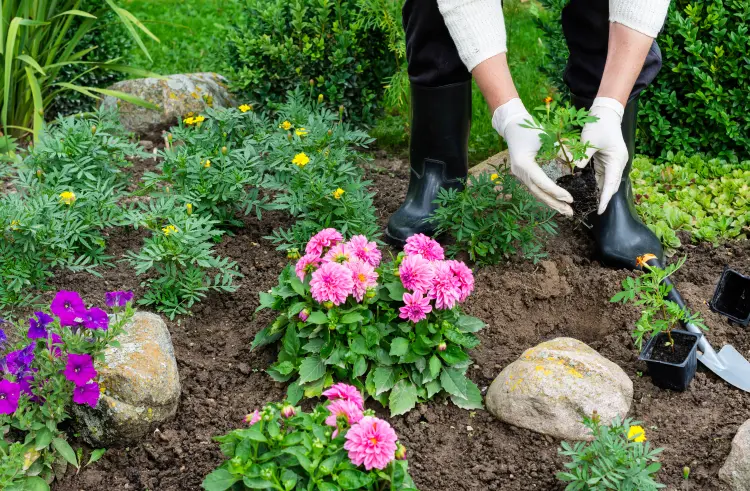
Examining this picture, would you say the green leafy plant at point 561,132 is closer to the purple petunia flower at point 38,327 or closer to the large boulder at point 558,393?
the large boulder at point 558,393

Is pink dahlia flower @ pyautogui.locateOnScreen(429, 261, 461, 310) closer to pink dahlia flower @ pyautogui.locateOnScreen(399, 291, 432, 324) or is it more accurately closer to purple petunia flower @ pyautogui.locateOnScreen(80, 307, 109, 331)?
pink dahlia flower @ pyautogui.locateOnScreen(399, 291, 432, 324)

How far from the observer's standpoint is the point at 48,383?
2.02 meters

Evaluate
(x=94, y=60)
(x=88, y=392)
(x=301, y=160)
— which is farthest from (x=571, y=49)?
(x=94, y=60)

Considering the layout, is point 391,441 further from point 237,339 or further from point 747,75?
point 747,75

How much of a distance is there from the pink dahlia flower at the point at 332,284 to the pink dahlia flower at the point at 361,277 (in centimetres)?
3

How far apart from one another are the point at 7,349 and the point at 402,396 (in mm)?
1074

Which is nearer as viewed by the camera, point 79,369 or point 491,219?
point 79,369

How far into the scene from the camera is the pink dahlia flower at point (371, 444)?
1705 mm

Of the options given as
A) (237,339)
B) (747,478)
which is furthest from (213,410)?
(747,478)

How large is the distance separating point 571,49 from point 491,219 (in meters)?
0.74

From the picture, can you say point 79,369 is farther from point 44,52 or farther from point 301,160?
point 44,52

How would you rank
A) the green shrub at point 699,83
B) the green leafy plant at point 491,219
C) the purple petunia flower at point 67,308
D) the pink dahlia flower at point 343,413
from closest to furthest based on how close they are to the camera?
the pink dahlia flower at point 343,413
the purple petunia flower at point 67,308
the green leafy plant at point 491,219
the green shrub at point 699,83

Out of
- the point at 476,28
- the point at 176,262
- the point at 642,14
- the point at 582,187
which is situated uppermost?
the point at 642,14

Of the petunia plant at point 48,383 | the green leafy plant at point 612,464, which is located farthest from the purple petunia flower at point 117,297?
the green leafy plant at point 612,464
